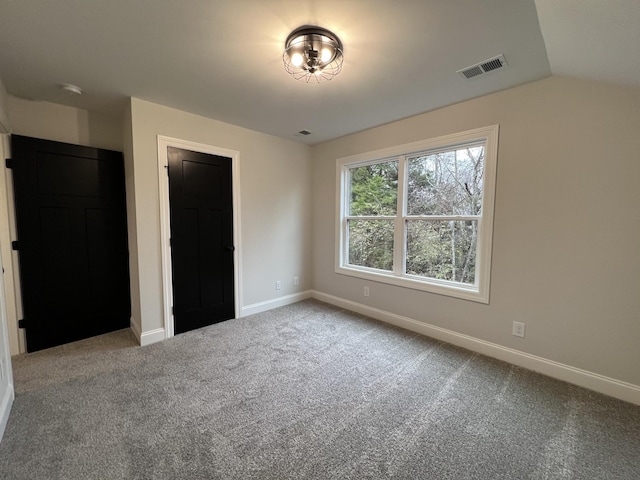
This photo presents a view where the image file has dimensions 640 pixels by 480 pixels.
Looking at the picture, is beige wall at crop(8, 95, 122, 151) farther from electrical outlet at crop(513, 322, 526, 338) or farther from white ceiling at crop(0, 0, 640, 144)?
electrical outlet at crop(513, 322, 526, 338)

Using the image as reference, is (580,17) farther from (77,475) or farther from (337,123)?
(77,475)

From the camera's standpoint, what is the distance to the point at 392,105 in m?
2.66

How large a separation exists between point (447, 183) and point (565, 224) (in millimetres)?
1064

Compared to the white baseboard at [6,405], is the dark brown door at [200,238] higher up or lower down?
higher up

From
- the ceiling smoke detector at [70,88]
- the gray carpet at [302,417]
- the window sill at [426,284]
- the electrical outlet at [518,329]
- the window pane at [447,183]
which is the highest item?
the ceiling smoke detector at [70,88]

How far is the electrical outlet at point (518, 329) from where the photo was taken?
2.33m

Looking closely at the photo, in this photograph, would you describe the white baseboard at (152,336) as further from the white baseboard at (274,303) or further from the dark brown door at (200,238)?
the white baseboard at (274,303)

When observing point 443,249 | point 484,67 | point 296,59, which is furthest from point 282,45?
point 443,249

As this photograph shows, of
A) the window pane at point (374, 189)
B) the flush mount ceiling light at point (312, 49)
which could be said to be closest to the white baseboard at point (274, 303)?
the window pane at point (374, 189)

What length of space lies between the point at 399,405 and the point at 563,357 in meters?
1.47

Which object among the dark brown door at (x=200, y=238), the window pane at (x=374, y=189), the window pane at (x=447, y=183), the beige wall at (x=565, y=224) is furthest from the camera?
the window pane at (x=374, y=189)

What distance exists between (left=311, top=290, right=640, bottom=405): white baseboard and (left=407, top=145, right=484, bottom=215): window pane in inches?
50.2

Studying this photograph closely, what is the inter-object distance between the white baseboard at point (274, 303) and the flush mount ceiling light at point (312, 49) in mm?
2836

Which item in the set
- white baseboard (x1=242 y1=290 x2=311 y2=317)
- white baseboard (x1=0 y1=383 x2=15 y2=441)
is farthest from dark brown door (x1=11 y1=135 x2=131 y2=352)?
white baseboard (x1=242 y1=290 x2=311 y2=317)
